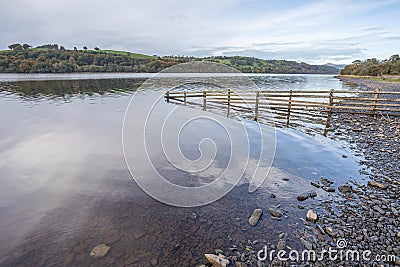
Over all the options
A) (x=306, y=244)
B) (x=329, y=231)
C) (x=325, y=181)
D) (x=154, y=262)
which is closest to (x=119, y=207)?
(x=154, y=262)

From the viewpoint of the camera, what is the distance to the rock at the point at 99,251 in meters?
3.96

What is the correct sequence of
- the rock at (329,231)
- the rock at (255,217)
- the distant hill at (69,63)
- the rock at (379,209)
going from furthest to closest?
the distant hill at (69,63) < the rock at (379,209) < the rock at (255,217) < the rock at (329,231)

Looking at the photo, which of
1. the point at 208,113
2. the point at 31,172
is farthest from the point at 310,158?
the point at 208,113

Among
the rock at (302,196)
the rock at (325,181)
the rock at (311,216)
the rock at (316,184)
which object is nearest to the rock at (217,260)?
the rock at (311,216)

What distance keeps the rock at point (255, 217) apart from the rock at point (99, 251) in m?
2.99

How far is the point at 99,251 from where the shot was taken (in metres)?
4.05

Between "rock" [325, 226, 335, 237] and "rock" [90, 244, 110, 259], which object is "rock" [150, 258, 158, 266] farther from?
"rock" [325, 226, 335, 237]

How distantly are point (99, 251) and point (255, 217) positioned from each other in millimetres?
3288

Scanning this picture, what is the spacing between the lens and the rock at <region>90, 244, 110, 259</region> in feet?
13.0

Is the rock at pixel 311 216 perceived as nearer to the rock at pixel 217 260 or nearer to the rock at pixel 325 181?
the rock at pixel 325 181

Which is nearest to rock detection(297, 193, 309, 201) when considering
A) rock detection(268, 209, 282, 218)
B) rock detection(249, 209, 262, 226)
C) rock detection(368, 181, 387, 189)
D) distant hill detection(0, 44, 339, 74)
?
rock detection(268, 209, 282, 218)

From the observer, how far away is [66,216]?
200 inches

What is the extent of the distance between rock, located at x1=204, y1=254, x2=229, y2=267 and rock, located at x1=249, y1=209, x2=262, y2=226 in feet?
4.01

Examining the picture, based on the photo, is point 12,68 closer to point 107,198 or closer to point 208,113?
point 208,113
